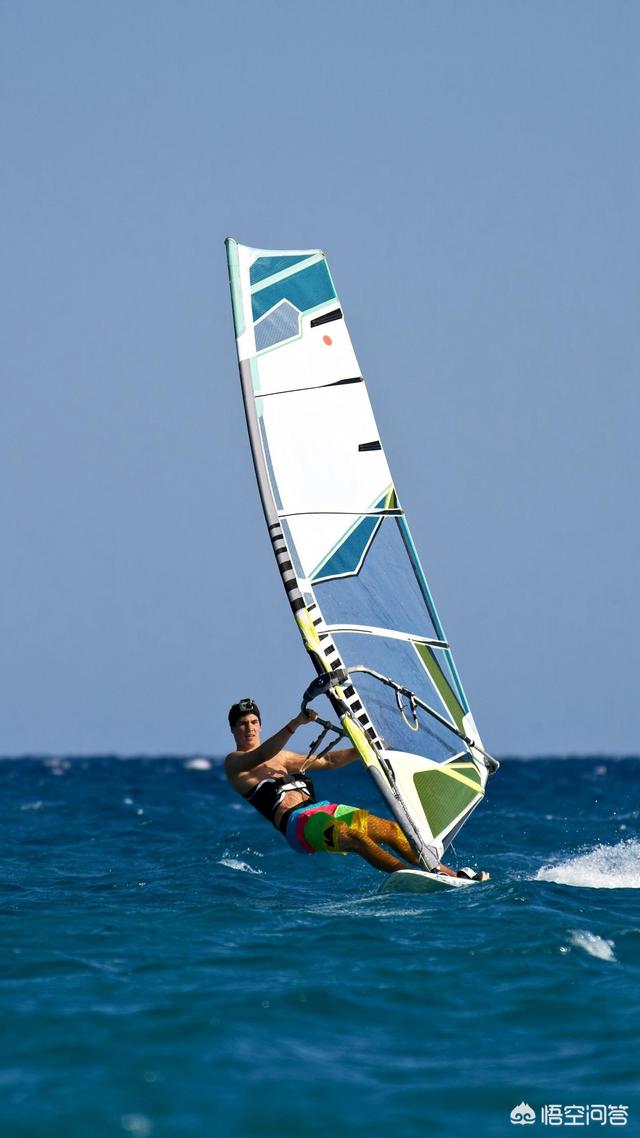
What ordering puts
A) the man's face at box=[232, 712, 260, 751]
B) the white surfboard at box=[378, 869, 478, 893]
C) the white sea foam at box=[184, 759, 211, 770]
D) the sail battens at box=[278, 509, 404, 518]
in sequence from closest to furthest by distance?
the white surfboard at box=[378, 869, 478, 893], the sail battens at box=[278, 509, 404, 518], the man's face at box=[232, 712, 260, 751], the white sea foam at box=[184, 759, 211, 770]

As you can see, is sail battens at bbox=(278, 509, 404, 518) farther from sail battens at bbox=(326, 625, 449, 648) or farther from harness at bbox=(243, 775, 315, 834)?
harness at bbox=(243, 775, 315, 834)

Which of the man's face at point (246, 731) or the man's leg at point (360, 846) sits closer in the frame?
the man's leg at point (360, 846)

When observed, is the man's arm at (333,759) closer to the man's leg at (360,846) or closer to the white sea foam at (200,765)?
the man's leg at (360,846)

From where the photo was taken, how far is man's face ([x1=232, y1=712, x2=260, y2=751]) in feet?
29.4

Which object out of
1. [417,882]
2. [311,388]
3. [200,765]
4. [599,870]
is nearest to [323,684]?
[417,882]

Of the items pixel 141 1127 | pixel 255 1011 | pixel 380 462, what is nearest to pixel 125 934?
pixel 255 1011

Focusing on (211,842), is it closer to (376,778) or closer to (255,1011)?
(376,778)

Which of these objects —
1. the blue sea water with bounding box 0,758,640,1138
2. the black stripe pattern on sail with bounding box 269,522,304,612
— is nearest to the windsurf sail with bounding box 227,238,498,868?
the black stripe pattern on sail with bounding box 269,522,304,612

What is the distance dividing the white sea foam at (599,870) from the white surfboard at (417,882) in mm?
973

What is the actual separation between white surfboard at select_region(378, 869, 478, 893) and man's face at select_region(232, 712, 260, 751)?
131 centimetres

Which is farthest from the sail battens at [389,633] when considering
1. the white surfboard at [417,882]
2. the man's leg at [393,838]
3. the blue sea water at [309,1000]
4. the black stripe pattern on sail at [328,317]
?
the black stripe pattern on sail at [328,317]

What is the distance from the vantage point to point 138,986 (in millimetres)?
6125

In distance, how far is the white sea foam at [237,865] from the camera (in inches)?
402

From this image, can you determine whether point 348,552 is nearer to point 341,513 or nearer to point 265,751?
point 341,513
